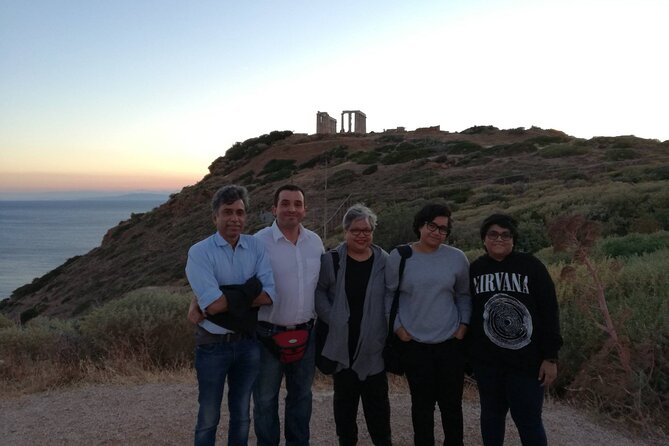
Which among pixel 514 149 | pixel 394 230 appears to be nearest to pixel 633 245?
pixel 394 230

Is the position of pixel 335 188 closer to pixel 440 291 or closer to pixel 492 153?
pixel 492 153

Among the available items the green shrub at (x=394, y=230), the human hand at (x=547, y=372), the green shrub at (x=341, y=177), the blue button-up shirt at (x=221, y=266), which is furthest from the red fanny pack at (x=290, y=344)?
the green shrub at (x=341, y=177)

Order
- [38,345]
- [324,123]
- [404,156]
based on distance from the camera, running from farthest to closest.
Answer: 1. [324,123]
2. [404,156]
3. [38,345]

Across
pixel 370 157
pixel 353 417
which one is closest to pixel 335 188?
pixel 370 157

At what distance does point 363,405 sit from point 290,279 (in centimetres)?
105

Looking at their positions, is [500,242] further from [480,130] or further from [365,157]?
[480,130]

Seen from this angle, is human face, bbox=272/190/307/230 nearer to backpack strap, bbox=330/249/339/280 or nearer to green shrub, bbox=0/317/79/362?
backpack strap, bbox=330/249/339/280

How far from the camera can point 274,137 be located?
53.4m

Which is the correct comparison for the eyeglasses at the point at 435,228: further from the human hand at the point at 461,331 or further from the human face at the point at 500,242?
the human hand at the point at 461,331

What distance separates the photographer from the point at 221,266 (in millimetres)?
3352

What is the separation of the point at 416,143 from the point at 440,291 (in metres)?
40.5

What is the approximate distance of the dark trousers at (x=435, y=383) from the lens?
352 cm

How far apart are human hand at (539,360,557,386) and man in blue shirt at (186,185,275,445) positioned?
165 centimetres

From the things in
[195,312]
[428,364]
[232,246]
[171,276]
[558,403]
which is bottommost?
[171,276]
